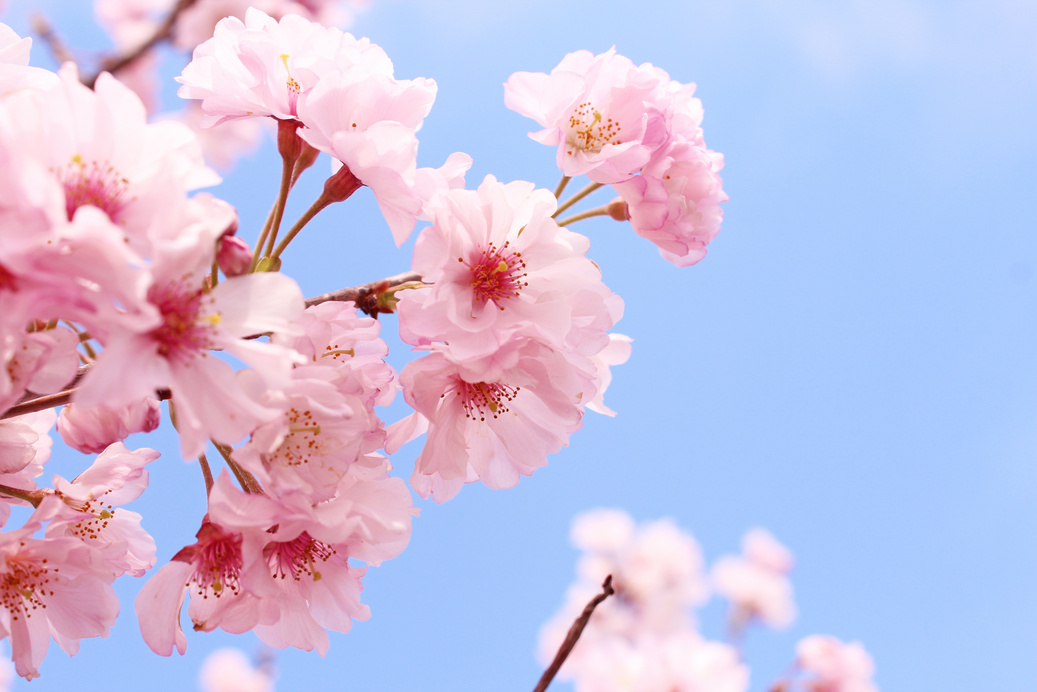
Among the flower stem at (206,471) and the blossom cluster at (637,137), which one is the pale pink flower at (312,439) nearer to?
the flower stem at (206,471)

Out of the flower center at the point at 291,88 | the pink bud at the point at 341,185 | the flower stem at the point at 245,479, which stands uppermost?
the flower center at the point at 291,88

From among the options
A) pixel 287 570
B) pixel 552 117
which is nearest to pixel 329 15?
pixel 552 117

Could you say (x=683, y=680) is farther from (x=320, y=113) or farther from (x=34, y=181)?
(x=34, y=181)

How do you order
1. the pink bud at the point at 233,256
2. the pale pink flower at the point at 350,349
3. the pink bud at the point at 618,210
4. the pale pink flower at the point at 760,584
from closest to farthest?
the pink bud at the point at 233,256 < the pale pink flower at the point at 350,349 < the pink bud at the point at 618,210 < the pale pink flower at the point at 760,584

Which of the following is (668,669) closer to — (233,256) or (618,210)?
(618,210)

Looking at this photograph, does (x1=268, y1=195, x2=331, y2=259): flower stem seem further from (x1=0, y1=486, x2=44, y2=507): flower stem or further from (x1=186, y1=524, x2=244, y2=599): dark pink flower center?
(x1=0, y1=486, x2=44, y2=507): flower stem

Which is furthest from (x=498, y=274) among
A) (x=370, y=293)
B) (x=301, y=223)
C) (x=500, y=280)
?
(x=301, y=223)

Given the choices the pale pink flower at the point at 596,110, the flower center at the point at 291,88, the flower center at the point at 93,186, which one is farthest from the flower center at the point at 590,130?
the flower center at the point at 93,186
